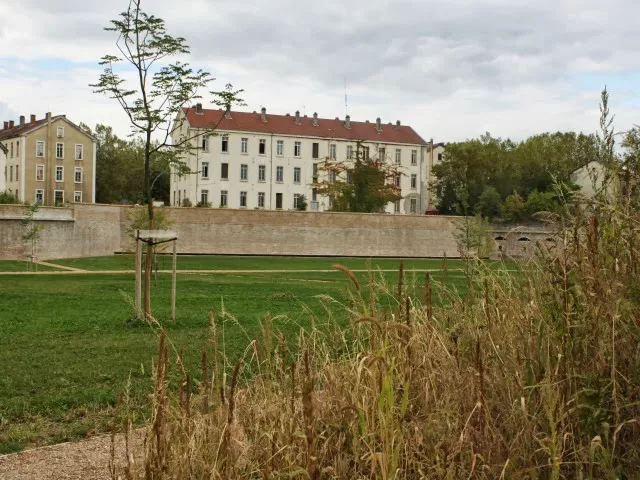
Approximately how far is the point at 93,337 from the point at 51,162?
68470 mm

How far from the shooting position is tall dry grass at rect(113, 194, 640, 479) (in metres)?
3.83

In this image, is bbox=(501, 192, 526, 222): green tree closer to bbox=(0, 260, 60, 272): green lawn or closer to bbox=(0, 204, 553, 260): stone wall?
bbox=(0, 204, 553, 260): stone wall

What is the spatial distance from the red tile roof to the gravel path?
233 feet

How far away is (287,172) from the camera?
3172 inches

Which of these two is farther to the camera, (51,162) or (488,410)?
(51,162)

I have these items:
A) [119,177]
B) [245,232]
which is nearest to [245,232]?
[245,232]

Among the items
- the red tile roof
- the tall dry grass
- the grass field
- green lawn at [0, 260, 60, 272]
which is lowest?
green lawn at [0, 260, 60, 272]

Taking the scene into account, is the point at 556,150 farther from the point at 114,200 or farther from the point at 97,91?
the point at 97,91

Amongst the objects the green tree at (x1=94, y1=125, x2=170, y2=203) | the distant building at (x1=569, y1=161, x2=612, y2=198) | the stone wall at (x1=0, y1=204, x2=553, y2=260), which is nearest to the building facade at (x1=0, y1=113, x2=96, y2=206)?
the green tree at (x1=94, y1=125, x2=170, y2=203)

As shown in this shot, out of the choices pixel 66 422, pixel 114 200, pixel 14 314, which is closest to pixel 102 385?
pixel 66 422

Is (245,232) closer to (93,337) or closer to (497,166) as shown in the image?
(497,166)

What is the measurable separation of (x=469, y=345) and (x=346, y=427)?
118 cm

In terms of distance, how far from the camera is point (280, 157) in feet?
263

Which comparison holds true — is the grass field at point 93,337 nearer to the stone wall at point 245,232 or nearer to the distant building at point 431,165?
the stone wall at point 245,232
